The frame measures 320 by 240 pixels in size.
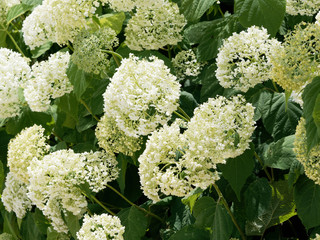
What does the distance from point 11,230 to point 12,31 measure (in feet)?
4.82

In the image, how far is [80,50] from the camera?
104 inches

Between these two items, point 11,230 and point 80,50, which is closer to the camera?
point 80,50

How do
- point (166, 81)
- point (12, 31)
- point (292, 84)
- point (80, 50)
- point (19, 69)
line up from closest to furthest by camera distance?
point (292, 84), point (166, 81), point (80, 50), point (19, 69), point (12, 31)

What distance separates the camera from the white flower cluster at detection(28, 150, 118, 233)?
259cm

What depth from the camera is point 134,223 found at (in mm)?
2805

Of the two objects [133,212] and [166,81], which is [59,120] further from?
[166,81]

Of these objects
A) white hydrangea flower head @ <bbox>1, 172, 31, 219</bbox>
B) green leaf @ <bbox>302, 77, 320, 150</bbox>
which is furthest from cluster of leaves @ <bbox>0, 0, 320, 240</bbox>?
white hydrangea flower head @ <bbox>1, 172, 31, 219</bbox>

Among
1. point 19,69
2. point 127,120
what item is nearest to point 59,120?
point 19,69

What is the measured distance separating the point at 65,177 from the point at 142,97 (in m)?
0.64

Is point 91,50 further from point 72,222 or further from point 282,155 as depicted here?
point 282,155

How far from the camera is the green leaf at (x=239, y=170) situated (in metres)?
2.33

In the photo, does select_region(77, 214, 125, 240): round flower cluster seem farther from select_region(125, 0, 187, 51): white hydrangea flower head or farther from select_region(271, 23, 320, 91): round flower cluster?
select_region(271, 23, 320, 91): round flower cluster

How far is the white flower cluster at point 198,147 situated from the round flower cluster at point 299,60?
1.02ft

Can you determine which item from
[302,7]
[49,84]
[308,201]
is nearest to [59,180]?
[49,84]
